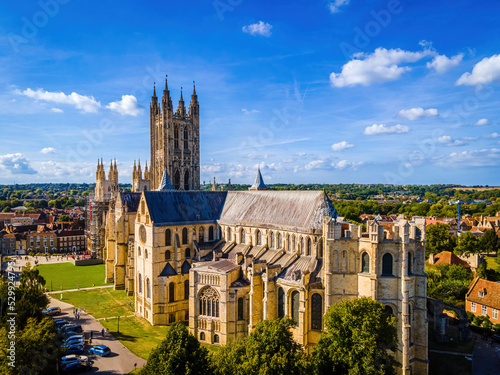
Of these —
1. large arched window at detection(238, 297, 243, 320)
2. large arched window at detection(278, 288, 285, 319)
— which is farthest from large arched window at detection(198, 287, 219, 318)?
large arched window at detection(278, 288, 285, 319)

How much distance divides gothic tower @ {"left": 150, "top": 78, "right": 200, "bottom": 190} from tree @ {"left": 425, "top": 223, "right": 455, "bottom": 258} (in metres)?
57.9

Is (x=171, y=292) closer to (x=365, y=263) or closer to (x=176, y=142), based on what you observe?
(x=365, y=263)

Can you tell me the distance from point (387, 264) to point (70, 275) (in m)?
65.6

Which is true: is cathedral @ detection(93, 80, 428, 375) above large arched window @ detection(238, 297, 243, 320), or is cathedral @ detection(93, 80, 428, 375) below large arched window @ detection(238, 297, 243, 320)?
above

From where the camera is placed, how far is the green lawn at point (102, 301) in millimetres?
53250

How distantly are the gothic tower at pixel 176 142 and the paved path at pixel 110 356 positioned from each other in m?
31.8

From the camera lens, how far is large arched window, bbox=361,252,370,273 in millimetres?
36375

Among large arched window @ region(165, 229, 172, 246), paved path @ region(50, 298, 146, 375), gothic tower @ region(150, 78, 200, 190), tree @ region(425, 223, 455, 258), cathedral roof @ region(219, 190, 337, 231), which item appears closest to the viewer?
paved path @ region(50, 298, 146, 375)

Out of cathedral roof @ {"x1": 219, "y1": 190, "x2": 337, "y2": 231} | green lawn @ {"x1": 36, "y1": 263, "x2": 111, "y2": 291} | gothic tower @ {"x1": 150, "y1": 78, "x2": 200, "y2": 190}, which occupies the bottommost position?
green lawn @ {"x1": 36, "y1": 263, "x2": 111, "y2": 291}

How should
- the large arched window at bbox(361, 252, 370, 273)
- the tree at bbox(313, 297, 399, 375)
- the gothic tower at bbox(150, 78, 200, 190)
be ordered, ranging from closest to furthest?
the tree at bbox(313, 297, 399, 375) → the large arched window at bbox(361, 252, 370, 273) → the gothic tower at bbox(150, 78, 200, 190)

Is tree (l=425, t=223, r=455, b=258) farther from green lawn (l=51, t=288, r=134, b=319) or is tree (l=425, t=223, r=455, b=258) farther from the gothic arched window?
green lawn (l=51, t=288, r=134, b=319)

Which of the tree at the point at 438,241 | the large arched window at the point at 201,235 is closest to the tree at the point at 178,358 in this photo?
the large arched window at the point at 201,235

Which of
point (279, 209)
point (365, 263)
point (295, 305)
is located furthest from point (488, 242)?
point (295, 305)

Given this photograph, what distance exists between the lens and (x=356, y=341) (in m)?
29.1
